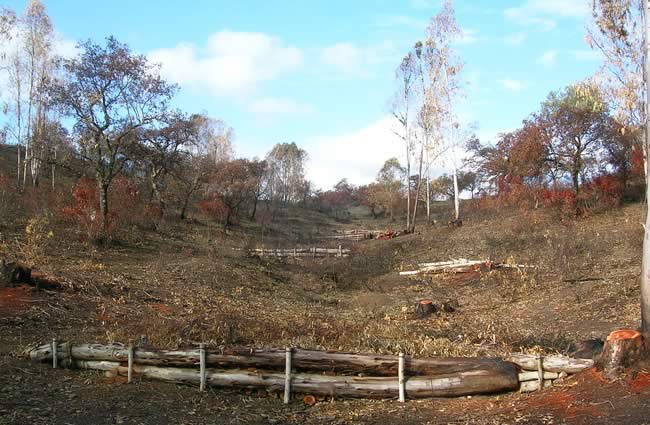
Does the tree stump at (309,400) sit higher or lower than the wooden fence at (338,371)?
lower

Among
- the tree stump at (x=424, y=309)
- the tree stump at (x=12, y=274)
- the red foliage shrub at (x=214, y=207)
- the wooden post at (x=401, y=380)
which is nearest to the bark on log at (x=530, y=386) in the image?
the wooden post at (x=401, y=380)

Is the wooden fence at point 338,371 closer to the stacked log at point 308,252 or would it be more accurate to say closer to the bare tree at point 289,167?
the stacked log at point 308,252

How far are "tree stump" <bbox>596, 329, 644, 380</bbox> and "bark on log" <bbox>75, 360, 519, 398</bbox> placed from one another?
1088 mm

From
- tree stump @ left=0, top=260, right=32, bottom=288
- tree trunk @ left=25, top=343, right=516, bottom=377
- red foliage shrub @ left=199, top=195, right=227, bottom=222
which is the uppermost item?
red foliage shrub @ left=199, top=195, right=227, bottom=222

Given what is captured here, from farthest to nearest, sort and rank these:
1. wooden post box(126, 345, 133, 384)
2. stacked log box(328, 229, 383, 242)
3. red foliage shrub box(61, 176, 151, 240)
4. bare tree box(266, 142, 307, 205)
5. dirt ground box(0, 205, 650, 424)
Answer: bare tree box(266, 142, 307, 205) → stacked log box(328, 229, 383, 242) → red foliage shrub box(61, 176, 151, 240) → wooden post box(126, 345, 133, 384) → dirt ground box(0, 205, 650, 424)

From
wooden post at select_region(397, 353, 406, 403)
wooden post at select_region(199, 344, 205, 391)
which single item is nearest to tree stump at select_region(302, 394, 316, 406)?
wooden post at select_region(397, 353, 406, 403)

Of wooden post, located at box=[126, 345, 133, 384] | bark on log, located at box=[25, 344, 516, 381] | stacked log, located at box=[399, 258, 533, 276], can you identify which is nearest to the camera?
bark on log, located at box=[25, 344, 516, 381]

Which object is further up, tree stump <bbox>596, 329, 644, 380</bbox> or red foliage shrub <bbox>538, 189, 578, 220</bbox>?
red foliage shrub <bbox>538, 189, 578, 220</bbox>

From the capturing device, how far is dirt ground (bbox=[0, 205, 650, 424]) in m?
6.71

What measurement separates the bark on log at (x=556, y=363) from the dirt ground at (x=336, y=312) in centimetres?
17

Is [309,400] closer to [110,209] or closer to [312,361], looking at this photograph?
[312,361]

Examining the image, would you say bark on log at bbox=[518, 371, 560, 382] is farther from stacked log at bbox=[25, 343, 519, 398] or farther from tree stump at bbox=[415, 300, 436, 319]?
tree stump at bbox=[415, 300, 436, 319]

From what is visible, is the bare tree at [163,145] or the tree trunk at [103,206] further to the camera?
the bare tree at [163,145]

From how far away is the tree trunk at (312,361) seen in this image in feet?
23.8
